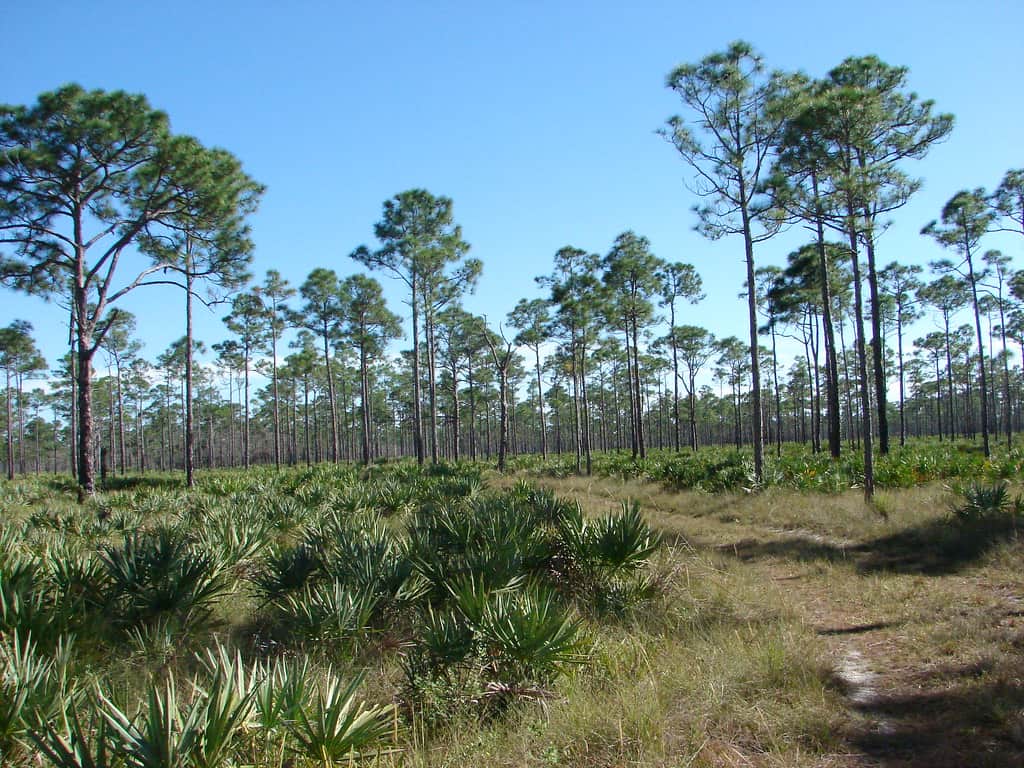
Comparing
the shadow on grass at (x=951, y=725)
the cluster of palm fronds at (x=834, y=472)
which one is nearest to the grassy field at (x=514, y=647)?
the shadow on grass at (x=951, y=725)

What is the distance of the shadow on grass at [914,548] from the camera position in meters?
8.03

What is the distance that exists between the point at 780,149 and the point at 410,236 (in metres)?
20.4

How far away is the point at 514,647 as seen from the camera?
4.25 m

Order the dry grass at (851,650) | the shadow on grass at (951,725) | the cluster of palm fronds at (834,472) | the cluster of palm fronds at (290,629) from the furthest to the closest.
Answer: the cluster of palm fronds at (834,472) → the dry grass at (851,650) → the shadow on grass at (951,725) → the cluster of palm fronds at (290,629)

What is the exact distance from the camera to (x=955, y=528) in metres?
9.00

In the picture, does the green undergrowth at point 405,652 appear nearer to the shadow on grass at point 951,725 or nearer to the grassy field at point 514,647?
the grassy field at point 514,647

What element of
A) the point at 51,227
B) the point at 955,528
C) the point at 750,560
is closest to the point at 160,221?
the point at 51,227

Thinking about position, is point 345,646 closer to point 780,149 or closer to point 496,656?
point 496,656

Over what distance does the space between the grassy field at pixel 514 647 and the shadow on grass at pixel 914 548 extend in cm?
6

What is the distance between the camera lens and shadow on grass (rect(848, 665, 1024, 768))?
3.36 meters

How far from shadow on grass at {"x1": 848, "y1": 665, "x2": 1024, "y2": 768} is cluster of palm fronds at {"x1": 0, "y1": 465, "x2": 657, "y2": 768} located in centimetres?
209

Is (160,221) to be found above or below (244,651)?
above

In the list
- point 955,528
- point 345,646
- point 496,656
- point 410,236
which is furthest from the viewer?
point 410,236

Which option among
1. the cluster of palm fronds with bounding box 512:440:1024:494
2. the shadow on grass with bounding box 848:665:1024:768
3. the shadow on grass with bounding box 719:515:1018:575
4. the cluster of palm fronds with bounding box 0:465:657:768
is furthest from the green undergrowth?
the cluster of palm fronds with bounding box 512:440:1024:494
